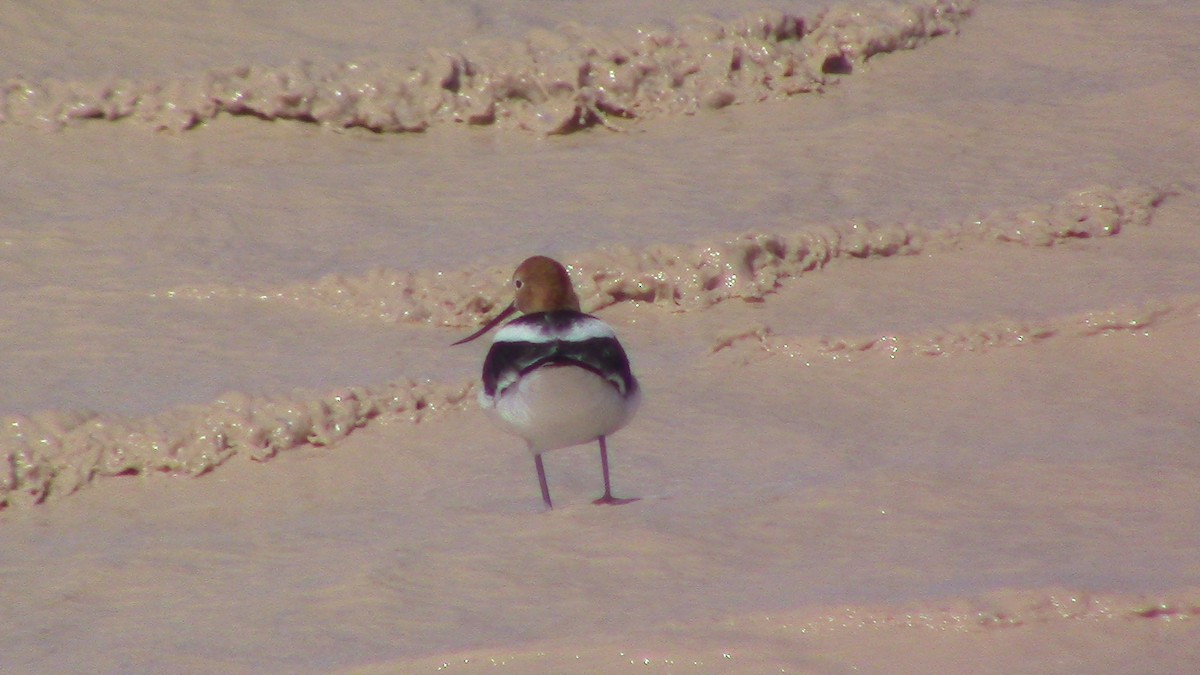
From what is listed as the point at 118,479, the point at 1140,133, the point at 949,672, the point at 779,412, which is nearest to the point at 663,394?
the point at 779,412

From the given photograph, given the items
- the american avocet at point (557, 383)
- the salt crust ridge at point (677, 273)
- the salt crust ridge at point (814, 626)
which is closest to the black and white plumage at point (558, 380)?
the american avocet at point (557, 383)

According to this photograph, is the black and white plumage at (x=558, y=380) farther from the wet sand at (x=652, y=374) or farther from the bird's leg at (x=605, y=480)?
the wet sand at (x=652, y=374)

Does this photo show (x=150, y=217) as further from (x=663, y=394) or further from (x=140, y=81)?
(x=663, y=394)

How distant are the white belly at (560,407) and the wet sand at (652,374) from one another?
0.78ft

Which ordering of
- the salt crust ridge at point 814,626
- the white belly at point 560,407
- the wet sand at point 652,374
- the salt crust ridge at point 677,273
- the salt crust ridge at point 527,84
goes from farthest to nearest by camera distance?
the salt crust ridge at point 527,84 → the salt crust ridge at point 677,273 → the white belly at point 560,407 → the wet sand at point 652,374 → the salt crust ridge at point 814,626

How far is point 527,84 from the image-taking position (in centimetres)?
682

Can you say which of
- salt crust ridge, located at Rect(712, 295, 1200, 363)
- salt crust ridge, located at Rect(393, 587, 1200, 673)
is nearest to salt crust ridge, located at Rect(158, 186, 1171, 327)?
salt crust ridge, located at Rect(712, 295, 1200, 363)

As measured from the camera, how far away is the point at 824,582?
3342mm

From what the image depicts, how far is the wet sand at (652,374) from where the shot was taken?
10.9 ft

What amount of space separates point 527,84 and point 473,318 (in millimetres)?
1676

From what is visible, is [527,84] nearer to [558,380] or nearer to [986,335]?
[986,335]

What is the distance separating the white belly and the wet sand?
0.24 metres

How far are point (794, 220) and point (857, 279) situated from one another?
0.38 meters

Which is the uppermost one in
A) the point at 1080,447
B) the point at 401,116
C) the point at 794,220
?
the point at 401,116
